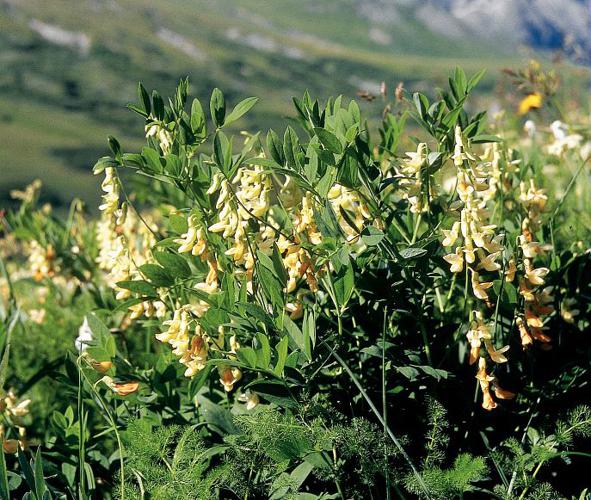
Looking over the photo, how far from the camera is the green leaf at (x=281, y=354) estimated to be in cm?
115

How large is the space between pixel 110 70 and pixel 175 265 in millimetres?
94553

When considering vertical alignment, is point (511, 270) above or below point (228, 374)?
above

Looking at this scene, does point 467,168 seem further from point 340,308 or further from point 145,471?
point 145,471

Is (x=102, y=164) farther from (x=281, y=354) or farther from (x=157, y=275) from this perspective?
(x=281, y=354)

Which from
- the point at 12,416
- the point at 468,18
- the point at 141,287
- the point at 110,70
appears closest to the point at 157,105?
the point at 141,287

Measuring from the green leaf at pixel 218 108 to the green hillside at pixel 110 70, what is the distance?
145 feet

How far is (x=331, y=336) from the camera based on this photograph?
4.12 ft

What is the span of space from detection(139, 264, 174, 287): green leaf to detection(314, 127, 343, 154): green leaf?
1.37 feet

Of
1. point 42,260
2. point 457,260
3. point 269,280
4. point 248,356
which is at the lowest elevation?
point 42,260

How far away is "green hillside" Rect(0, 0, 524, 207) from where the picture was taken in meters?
63.2

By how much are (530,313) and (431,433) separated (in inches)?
12.0

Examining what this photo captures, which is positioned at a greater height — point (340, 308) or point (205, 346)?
point (340, 308)

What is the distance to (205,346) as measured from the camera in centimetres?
131

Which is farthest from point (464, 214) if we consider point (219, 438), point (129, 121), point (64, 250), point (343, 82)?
point (343, 82)
